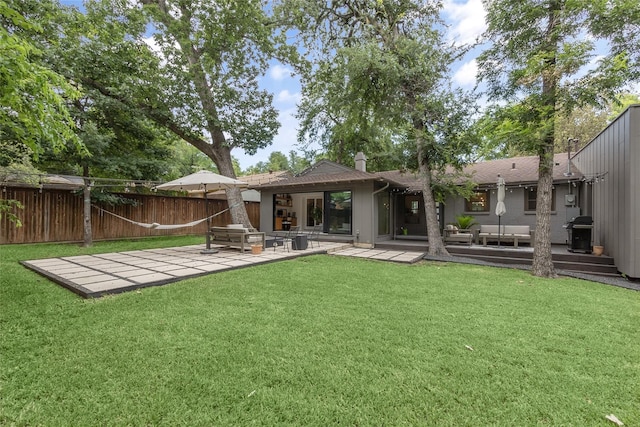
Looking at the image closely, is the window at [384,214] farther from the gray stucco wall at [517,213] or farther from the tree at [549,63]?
the tree at [549,63]

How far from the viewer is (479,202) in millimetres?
11352

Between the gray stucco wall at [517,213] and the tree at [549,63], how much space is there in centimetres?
488

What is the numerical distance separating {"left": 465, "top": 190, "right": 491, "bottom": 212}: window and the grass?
7.09 m

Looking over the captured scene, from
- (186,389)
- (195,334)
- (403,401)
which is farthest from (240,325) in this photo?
(403,401)

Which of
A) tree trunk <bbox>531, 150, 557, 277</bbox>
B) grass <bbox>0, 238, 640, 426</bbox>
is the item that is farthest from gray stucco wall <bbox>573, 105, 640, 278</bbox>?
grass <bbox>0, 238, 640, 426</bbox>

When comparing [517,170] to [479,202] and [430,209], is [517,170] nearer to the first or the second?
[479,202]

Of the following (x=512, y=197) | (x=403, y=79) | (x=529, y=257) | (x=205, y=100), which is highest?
(x=205, y=100)

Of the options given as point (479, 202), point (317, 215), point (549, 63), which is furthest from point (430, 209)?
point (317, 215)

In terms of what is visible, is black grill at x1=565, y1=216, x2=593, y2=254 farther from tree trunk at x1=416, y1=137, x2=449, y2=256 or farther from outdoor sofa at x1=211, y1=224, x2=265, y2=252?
outdoor sofa at x1=211, y1=224, x2=265, y2=252

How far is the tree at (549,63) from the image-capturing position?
211 inches

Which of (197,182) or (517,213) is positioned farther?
(517,213)

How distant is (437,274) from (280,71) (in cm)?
1164

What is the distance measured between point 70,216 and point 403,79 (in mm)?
11907

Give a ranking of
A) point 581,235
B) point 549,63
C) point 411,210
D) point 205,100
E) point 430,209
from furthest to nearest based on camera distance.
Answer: point 411,210
point 205,100
point 430,209
point 581,235
point 549,63
